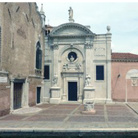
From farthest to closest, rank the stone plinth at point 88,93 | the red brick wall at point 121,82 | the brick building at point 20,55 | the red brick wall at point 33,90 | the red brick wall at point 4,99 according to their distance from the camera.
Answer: the red brick wall at point 121,82, the stone plinth at point 88,93, the red brick wall at point 33,90, the brick building at point 20,55, the red brick wall at point 4,99

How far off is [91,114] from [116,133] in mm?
5449

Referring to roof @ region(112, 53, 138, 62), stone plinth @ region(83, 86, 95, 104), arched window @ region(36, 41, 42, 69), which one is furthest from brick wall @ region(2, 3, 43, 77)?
roof @ region(112, 53, 138, 62)

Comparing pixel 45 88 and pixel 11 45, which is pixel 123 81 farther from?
pixel 11 45

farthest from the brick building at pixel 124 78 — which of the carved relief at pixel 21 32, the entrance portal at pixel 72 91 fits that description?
the carved relief at pixel 21 32

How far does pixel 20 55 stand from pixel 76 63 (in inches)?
329

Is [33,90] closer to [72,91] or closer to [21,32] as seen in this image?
[72,91]

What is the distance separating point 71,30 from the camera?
79.2 feet

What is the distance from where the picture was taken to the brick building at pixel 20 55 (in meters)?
14.6

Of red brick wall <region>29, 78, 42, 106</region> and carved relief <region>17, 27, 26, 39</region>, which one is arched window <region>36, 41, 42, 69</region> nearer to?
red brick wall <region>29, 78, 42, 106</region>

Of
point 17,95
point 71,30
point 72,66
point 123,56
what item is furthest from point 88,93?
point 17,95

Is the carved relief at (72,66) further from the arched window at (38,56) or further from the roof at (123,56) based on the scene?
the roof at (123,56)

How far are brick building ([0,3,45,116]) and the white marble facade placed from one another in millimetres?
1597

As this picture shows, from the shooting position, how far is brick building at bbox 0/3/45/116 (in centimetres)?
1460

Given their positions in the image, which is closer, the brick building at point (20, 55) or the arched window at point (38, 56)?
the brick building at point (20, 55)
